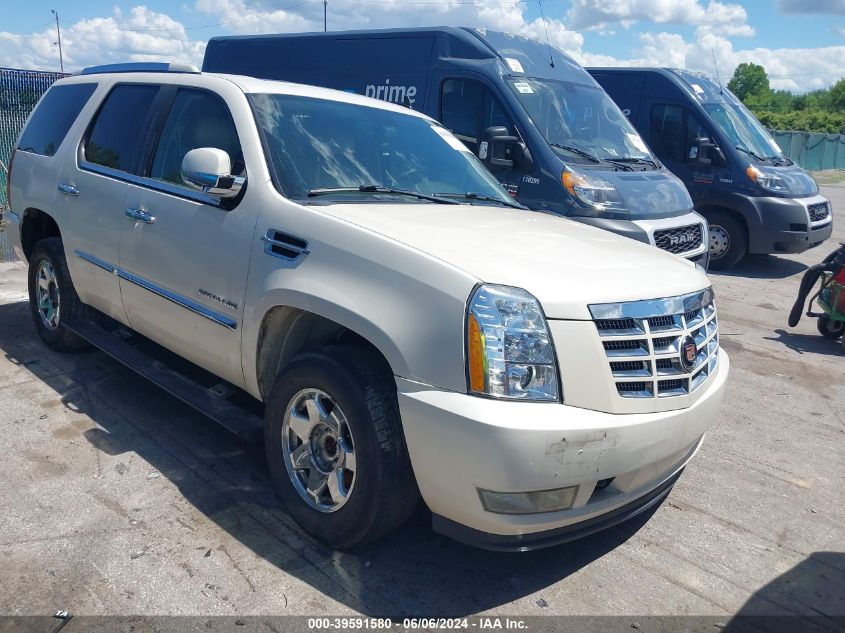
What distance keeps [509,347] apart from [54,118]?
4.35 m

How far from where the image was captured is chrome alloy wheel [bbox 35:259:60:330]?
219 inches

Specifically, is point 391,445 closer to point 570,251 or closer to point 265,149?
point 570,251

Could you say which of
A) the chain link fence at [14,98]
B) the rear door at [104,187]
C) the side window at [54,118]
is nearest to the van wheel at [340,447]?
the rear door at [104,187]

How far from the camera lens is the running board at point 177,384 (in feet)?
12.6

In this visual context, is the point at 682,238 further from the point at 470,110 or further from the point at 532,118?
the point at 470,110

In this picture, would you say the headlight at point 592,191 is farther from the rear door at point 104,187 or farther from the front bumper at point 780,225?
the rear door at point 104,187

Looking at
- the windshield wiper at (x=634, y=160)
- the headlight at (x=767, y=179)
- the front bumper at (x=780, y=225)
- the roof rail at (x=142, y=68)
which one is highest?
the roof rail at (x=142, y=68)

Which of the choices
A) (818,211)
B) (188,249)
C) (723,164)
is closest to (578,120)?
(723,164)

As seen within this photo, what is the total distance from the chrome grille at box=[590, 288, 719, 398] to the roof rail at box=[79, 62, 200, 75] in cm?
294

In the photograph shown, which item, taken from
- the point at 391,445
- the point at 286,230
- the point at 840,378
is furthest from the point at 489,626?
the point at 840,378

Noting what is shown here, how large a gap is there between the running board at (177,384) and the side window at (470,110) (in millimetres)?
4590

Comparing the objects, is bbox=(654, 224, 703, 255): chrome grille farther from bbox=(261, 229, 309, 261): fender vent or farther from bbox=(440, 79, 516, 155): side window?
bbox=(261, 229, 309, 261): fender vent

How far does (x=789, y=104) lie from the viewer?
91.5 metres

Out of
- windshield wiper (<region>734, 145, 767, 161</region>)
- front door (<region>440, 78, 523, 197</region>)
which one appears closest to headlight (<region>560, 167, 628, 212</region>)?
front door (<region>440, 78, 523, 197</region>)
